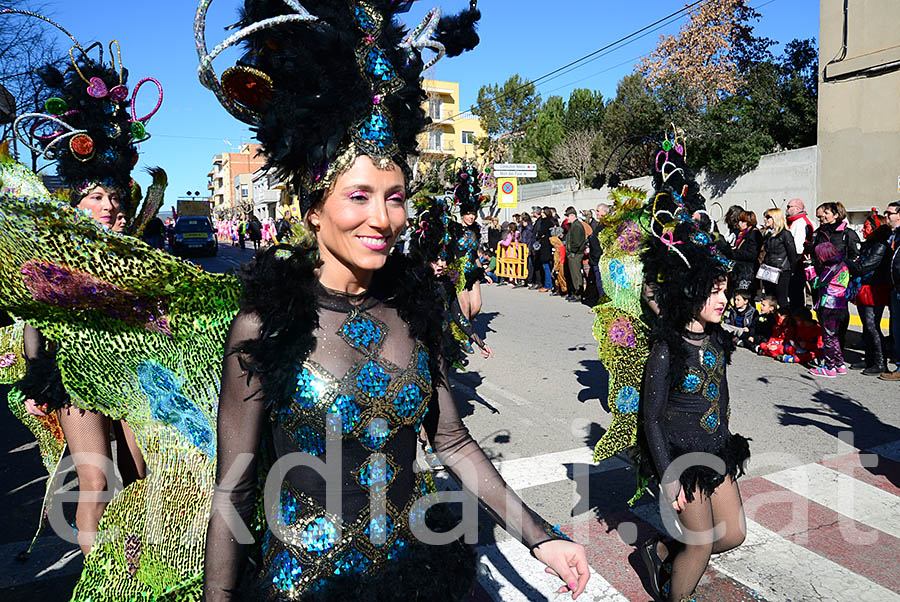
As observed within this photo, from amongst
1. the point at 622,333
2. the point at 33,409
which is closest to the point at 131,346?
the point at 33,409

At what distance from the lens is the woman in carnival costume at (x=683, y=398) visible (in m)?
2.99

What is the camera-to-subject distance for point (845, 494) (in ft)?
14.6

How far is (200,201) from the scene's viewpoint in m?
43.8

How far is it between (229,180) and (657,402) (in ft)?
302

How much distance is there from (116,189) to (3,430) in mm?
3701

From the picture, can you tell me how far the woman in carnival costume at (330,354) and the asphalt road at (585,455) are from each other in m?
1.84

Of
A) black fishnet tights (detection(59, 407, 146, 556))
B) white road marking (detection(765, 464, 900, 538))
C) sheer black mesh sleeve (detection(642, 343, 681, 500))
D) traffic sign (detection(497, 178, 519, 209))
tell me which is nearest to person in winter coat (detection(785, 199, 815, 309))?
white road marking (detection(765, 464, 900, 538))

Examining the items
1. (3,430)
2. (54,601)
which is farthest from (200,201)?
(54,601)

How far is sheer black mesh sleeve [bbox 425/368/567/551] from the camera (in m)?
1.87

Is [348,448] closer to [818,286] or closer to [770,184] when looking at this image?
[818,286]

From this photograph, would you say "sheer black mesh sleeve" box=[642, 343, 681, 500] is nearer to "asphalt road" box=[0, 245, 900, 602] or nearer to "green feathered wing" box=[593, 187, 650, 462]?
"green feathered wing" box=[593, 187, 650, 462]

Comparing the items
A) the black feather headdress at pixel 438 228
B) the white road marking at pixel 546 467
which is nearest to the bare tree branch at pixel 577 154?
the black feather headdress at pixel 438 228

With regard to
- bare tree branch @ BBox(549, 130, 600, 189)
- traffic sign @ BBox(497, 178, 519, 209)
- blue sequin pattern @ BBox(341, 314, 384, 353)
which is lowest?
blue sequin pattern @ BBox(341, 314, 384, 353)

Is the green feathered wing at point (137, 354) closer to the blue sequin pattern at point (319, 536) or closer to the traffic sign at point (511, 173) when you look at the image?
the blue sequin pattern at point (319, 536)
